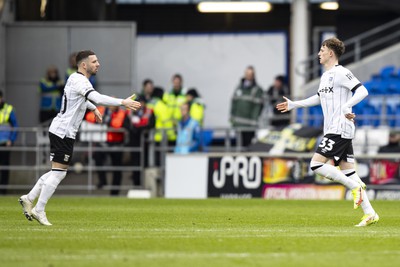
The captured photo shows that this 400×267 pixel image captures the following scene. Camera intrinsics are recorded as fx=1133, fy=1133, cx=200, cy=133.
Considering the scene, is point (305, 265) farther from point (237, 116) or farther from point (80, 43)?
point (80, 43)

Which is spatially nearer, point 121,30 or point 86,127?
point 86,127

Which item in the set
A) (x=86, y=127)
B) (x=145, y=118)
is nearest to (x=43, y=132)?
(x=86, y=127)

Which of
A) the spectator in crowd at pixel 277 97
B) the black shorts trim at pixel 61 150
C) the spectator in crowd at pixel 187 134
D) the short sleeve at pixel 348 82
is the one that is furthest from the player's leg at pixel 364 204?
the spectator in crowd at pixel 277 97

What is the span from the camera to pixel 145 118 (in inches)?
955

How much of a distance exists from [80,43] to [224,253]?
19.3m

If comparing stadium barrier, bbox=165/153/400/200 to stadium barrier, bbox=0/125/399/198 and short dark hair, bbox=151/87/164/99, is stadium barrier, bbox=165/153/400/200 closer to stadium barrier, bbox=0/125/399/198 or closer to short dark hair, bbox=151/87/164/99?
stadium barrier, bbox=0/125/399/198

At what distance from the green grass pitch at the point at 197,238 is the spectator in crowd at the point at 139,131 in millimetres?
6653

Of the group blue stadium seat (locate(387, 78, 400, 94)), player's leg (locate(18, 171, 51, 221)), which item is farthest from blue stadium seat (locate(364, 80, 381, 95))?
player's leg (locate(18, 171, 51, 221))

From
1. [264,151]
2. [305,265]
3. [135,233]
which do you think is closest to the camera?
[305,265]

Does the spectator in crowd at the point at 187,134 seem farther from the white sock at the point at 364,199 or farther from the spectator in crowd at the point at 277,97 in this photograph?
the white sock at the point at 364,199

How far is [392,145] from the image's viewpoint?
2409 cm

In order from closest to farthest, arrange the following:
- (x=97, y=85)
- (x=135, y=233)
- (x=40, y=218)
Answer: (x=135, y=233) < (x=40, y=218) < (x=97, y=85)

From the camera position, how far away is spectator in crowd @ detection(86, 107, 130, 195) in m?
24.4

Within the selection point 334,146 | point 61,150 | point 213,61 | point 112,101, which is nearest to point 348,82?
point 334,146
